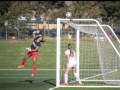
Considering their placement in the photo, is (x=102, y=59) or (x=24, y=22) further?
Result: (x=24, y=22)

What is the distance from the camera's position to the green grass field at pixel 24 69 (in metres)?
17.4

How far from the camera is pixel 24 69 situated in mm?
24844

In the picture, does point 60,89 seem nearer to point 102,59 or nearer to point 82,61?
point 102,59

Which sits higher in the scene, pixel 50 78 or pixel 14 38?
pixel 14 38

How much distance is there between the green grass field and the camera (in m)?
17.4

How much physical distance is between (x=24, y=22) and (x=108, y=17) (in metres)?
18.8

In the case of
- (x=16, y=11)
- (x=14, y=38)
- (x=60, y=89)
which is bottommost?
(x=60, y=89)

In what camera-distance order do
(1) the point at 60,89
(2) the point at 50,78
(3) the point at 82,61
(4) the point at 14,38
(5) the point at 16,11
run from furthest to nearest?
(5) the point at 16,11
(4) the point at 14,38
(3) the point at 82,61
(2) the point at 50,78
(1) the point at 60,89

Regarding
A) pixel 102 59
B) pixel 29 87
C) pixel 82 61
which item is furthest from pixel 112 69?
pixel 82 61

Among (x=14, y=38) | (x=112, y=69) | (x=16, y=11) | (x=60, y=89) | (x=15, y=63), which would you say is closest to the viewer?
(x=60, y=89)

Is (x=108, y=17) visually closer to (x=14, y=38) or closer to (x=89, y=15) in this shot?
(x=89, y=15)

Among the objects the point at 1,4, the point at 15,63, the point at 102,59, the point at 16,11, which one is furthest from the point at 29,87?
the point at 1,4

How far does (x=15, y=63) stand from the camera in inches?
1139

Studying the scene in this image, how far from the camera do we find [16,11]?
2085 inches
